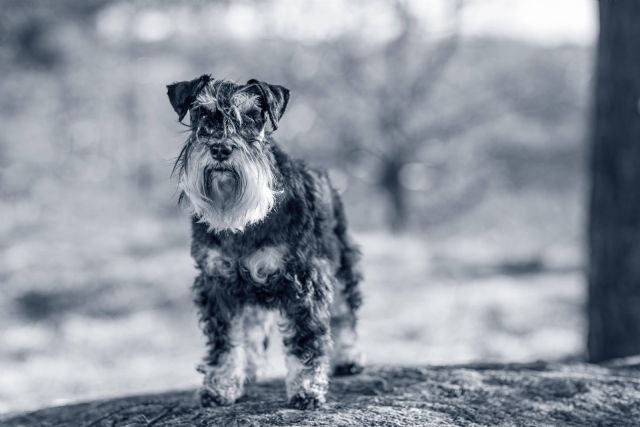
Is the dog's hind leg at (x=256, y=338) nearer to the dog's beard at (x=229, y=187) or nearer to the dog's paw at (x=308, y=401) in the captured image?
the dog's paw at (x=308, y=401)

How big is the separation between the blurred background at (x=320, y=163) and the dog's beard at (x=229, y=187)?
16.2 feet

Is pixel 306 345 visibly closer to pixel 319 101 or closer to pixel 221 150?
pixel 221 150

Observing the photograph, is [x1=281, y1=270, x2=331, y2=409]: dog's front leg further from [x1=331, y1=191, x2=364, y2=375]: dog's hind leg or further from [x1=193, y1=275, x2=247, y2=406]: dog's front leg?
[x1=331, y1=191, x2=364, y2=375]: dog's hind leg

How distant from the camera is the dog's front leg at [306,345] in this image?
4.44m

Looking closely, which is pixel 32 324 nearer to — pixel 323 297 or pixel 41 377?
pixel 41 377

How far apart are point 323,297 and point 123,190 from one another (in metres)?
20.6

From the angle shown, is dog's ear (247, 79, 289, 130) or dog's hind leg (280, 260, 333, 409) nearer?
dog's ear (247, 79, 289, 130)

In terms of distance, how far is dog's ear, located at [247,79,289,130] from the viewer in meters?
4.28

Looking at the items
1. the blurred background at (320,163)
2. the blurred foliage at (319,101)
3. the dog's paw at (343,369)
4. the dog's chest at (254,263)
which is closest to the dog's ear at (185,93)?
the dog's chest at (254,263)

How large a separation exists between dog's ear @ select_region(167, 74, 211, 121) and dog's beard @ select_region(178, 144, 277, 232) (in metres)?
0.35

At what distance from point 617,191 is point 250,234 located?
209 inches

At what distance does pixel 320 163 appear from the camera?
9.91 metres

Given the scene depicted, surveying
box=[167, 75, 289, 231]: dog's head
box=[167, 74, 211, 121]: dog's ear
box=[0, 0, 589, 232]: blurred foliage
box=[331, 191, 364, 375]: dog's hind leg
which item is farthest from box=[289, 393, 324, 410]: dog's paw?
box=[0, 0, 589, 232]: blurred foliage

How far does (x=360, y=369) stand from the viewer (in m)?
5.41
